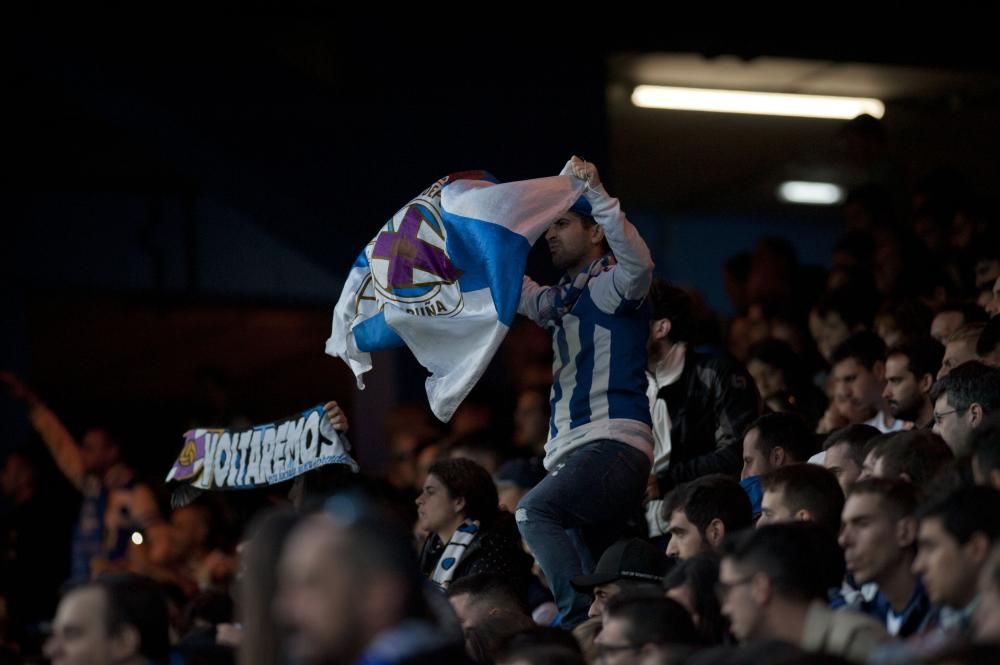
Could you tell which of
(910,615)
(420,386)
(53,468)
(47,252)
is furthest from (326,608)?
(47,252)

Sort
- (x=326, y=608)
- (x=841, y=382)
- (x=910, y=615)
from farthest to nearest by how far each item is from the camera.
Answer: (x=841, y=382) → (x=910, y=615) → (x=326, y=608)

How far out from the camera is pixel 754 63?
449 inches

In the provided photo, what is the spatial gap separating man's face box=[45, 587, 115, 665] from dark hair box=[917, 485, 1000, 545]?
238 cm

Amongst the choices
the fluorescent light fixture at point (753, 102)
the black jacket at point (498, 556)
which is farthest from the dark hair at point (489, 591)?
the fluorescent light fixture at point (753, 102)

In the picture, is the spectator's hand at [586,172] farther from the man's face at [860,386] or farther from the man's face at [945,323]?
the man's face at [945,323]

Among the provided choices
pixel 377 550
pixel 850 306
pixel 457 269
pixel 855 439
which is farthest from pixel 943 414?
pixel 850 306

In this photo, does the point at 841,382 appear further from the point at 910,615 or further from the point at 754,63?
the point at 754,63

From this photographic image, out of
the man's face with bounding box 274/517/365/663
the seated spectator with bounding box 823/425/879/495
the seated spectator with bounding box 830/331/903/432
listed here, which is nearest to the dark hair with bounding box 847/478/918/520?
the seated spectator with bounding box 823/425/879/495

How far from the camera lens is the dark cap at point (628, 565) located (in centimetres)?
576

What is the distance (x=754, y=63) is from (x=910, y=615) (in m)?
7.23

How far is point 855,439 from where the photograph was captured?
6.12 metres

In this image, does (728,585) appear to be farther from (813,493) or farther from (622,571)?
(622,571)

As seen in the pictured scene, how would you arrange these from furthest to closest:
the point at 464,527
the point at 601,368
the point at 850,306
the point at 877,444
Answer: the point at 850,306
the point at 464,527
the point at 601,368
the point at 877,444

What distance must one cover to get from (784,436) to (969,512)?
237 centimetres
